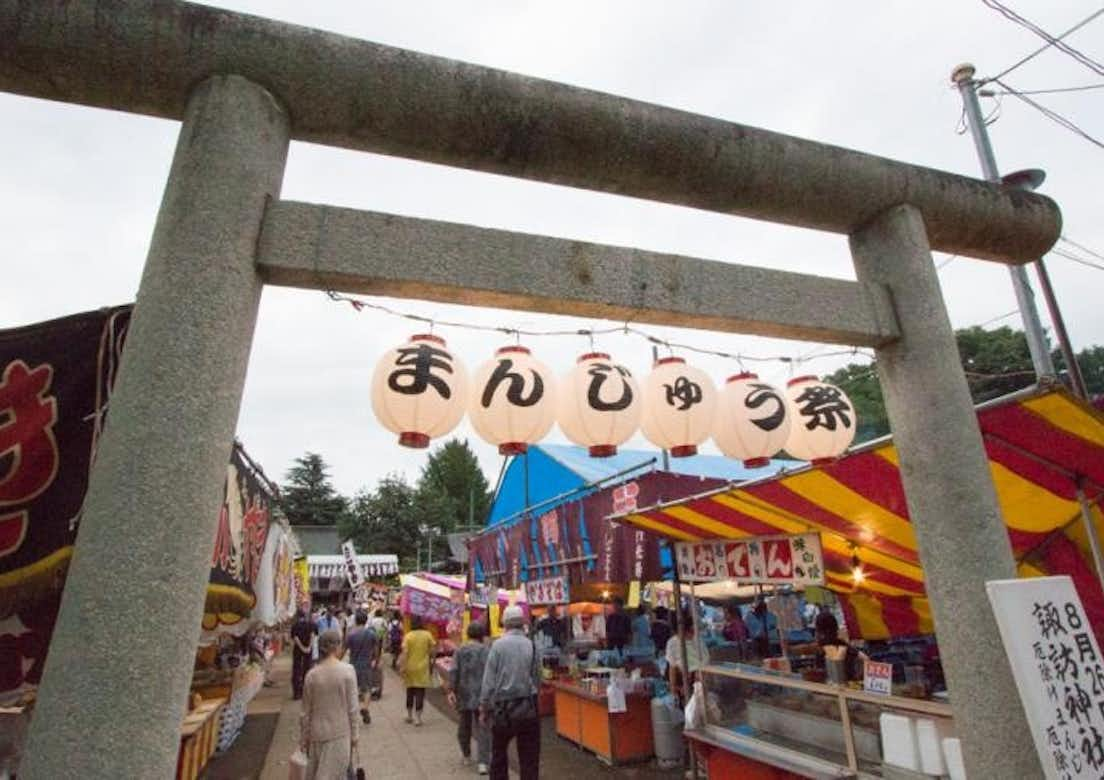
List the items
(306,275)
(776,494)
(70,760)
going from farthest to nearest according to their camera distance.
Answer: (776,494)
(306,275)
(70,760)

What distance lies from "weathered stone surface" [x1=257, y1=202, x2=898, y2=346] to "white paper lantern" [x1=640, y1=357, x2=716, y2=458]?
0.81 meters

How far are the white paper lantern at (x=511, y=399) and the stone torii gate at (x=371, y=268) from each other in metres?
0.88

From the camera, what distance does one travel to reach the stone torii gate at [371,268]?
260cm

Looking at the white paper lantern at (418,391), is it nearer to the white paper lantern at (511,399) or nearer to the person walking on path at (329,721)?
the white paper lantern at (511,399)

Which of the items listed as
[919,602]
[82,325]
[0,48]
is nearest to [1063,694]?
[82,325]

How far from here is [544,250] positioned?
3607mm

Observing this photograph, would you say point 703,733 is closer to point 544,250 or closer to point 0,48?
point 544,250

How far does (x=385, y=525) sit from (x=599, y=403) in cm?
5547

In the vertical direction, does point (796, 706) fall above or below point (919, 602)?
below

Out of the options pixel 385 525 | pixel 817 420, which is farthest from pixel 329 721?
pixel 385 525

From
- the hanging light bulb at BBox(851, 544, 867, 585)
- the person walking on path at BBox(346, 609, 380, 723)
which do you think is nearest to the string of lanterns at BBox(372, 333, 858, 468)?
the hanging light bulb at BBox(851, 544, 867, 585)

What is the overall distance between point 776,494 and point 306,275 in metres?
4.80

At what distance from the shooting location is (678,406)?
4672mm

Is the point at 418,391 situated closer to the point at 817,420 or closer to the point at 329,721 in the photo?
the point at 817,420
